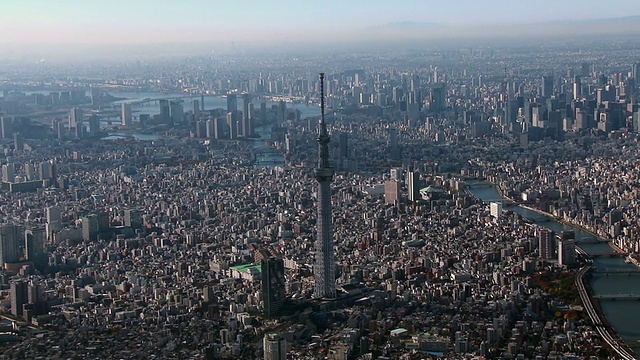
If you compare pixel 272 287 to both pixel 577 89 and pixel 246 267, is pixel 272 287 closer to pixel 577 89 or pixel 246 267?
pixel 246 267

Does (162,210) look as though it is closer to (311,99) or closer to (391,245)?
(391,245)

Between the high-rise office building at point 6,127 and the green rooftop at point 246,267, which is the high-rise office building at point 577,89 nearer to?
the high-rise office building at point 6,127

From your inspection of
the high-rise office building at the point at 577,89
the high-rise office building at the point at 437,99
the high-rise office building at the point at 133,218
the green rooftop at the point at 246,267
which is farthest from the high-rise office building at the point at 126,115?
the green rooftop at the point at 246,267

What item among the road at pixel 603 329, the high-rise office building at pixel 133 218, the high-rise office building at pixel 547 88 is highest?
the high-rise office building at pixel 547 88

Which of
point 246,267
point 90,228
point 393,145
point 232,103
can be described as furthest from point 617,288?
point 232,103

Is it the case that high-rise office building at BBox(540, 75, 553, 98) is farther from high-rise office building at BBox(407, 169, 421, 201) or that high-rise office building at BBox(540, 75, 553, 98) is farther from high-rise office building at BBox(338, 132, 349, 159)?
high-rise office building at BBox(407, 169, 421, 201)

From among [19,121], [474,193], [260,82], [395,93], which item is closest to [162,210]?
[474,193]
